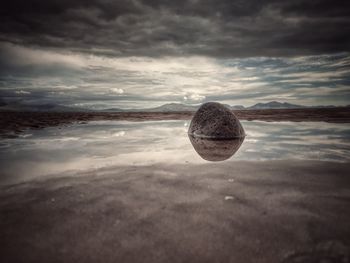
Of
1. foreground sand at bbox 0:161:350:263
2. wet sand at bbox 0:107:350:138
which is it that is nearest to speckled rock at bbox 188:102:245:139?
foreground sand at bbox 0:161:350:263

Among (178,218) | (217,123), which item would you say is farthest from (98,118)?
(178,218)

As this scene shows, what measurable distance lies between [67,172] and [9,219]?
1.58 meters

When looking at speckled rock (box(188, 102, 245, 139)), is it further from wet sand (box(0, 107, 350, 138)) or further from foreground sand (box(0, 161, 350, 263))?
wet sand (box(0, 107, 350, 138))

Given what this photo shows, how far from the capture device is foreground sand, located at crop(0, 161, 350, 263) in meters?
1.58

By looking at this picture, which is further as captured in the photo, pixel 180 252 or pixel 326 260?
pixel 180 252

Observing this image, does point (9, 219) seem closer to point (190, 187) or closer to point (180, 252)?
point (180, 252)

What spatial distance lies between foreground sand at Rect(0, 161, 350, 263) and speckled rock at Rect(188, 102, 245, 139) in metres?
4.01

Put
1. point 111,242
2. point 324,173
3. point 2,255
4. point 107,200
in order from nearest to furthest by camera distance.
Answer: point 2,255, point 111,242, point 107,200, point 324,173

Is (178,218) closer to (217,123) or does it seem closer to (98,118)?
(217,123)

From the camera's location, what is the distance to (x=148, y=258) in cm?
153

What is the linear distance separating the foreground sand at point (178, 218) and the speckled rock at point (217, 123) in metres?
4.01

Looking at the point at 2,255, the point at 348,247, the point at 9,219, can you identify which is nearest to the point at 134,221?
the point at 2,255

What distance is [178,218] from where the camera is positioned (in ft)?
6.68

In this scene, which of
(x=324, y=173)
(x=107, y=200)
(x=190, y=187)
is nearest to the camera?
(x=107, y=200)
